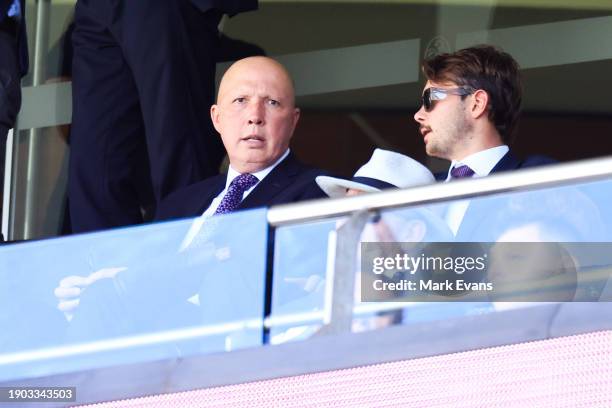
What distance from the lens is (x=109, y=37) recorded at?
187 inches

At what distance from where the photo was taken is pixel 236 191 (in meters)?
3.93

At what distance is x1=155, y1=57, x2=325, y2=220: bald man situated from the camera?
3904mm

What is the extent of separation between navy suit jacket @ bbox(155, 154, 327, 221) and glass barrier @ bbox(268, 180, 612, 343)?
0.80 meters

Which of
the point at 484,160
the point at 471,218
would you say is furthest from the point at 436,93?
the point at 471,218

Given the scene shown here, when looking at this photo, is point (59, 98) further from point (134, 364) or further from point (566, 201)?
point (566, 201)

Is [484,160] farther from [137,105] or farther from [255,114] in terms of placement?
[137,105]

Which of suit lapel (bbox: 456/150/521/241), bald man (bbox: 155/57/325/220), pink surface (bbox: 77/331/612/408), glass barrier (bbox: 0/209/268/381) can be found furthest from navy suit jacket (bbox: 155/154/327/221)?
suit lapel (bbox: 456/150/521/241)

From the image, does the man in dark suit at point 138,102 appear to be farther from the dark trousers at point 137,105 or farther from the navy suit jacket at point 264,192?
the navy suit jacket at point 264,192

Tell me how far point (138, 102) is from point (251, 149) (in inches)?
37.7

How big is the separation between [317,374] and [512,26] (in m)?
3.16

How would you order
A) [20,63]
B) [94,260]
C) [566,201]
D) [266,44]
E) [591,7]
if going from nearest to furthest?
[566,201], [94,260], [20,63], [591,7], [266,44]

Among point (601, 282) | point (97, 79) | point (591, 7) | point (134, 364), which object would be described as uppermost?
point (591, 7)

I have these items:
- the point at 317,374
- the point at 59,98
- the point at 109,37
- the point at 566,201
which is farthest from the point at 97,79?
the point at 566,201

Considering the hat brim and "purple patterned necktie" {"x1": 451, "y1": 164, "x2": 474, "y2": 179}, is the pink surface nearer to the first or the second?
the hat brim
